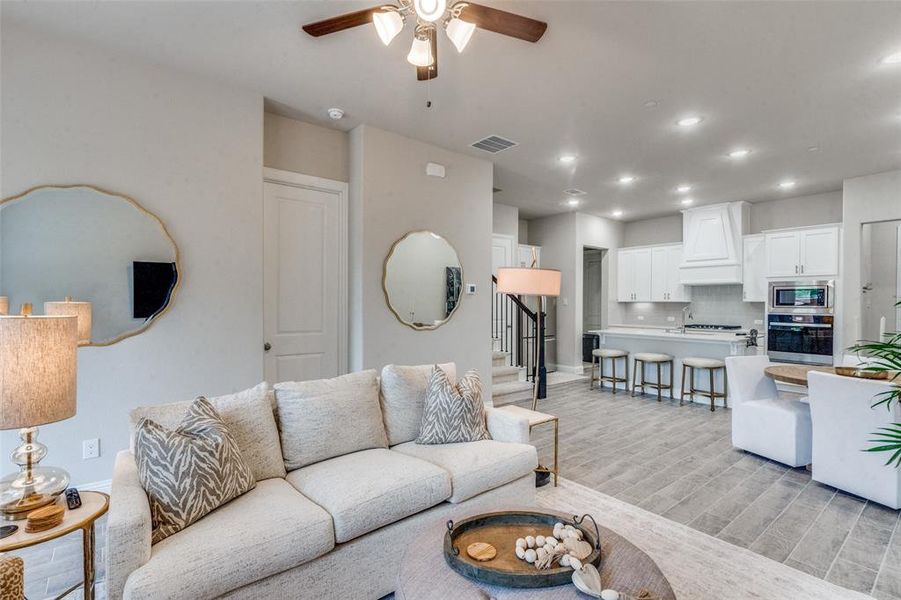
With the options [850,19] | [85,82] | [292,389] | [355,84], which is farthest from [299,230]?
[850,19]

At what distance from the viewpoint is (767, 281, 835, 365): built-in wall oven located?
5793 mm

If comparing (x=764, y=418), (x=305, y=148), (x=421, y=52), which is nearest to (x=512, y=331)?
(x=764, y=418)

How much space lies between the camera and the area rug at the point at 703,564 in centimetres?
201

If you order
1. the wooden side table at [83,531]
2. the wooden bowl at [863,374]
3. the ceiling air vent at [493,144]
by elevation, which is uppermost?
the ceiling air vent at [493,144]

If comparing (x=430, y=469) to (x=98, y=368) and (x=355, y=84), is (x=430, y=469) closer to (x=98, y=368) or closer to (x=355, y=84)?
(x=98, y=368)

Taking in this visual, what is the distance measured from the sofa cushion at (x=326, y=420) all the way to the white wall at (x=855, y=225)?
254 inches

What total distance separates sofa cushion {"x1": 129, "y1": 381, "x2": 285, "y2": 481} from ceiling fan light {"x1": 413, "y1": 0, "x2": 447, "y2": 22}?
1.99 meters

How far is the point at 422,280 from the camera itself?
15.1 ft

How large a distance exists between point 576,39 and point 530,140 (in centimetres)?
175

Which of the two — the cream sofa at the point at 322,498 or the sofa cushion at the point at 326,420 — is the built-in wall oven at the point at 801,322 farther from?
the sofa cushion at the point at 326,420

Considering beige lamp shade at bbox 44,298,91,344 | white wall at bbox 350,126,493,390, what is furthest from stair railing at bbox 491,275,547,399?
beige lamp shade at bbox 44,298,91,344

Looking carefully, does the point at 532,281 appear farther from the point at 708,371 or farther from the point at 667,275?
the point at 667,275

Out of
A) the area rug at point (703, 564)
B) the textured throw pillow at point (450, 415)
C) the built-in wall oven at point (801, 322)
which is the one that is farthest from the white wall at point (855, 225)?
the textured throw pillow at point (450, 415)

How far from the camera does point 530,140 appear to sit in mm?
4508
